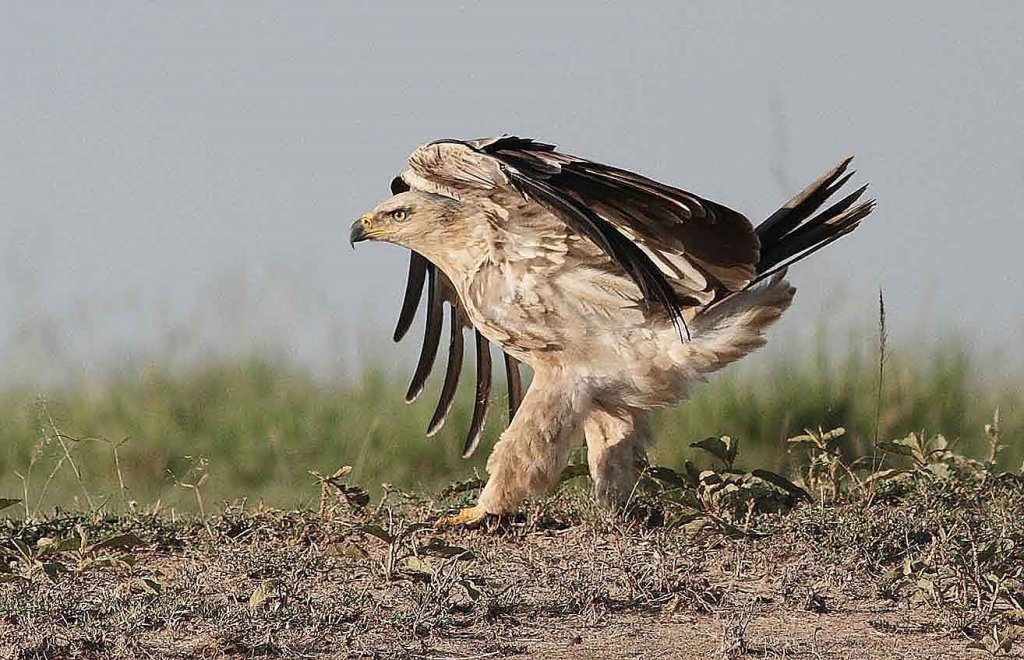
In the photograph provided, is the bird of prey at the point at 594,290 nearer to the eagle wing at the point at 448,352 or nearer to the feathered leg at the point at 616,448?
the feathered leg at the point at 616,448

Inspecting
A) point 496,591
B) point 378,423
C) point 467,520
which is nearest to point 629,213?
point 467,520

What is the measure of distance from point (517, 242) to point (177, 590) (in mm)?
1824

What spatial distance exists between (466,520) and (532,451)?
1.10 feet

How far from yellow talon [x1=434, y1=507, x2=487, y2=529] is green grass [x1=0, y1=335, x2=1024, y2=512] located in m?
2.50

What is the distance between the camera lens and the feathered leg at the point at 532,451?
4824mm

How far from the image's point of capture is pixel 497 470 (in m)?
4.83

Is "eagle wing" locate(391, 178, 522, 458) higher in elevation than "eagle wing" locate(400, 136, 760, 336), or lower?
lower

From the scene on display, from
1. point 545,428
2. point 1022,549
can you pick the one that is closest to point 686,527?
point 545,428

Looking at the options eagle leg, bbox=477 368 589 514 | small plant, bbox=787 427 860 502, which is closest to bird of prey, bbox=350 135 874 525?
eagle leg, bbox=477 368 589 514

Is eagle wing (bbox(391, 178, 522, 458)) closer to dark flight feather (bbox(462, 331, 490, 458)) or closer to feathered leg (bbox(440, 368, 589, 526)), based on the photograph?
dark flight feather (bbox(462, 331, 490, 458))

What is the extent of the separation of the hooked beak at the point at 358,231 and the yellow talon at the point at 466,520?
1.25 meters

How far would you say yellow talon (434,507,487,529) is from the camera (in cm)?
488

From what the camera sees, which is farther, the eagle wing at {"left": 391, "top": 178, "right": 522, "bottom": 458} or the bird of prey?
the eagle wing at {"left": 391, "top": 178, "right": 522, "bottom": 458}

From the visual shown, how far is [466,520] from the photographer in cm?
489
